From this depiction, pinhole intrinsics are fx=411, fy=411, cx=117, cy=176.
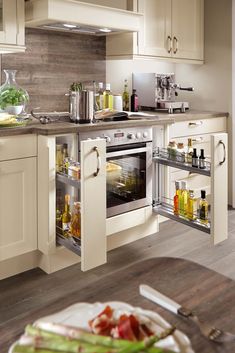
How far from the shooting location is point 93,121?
9.07 feet

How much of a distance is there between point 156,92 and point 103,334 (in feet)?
10.4

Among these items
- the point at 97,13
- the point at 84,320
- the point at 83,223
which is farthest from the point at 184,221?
the point at 84,320

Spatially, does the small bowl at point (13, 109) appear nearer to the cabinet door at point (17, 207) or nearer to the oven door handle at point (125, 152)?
the cabinet door at point (17, 207)

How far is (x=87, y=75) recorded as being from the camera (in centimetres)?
340

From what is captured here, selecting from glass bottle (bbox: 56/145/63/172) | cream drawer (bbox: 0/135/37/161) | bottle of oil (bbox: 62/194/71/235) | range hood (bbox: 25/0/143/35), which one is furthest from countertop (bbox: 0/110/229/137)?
range hood (bbox: 25/0/143/35)

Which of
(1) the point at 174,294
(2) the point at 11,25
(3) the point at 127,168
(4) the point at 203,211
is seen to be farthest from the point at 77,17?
(1) the point at 174,294

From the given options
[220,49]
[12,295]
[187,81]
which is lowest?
[12,295]

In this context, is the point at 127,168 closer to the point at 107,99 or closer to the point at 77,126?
the point at 77,126

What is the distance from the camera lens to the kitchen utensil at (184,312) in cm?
72

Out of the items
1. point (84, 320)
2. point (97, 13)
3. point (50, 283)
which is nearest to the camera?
point (84, 320)

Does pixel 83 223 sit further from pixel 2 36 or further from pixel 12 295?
pixel 2 36

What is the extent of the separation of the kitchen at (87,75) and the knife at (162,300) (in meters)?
1.39

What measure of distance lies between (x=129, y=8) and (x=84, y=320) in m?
2.93

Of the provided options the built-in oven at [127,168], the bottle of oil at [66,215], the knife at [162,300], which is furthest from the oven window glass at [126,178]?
the knife at [162,300]
